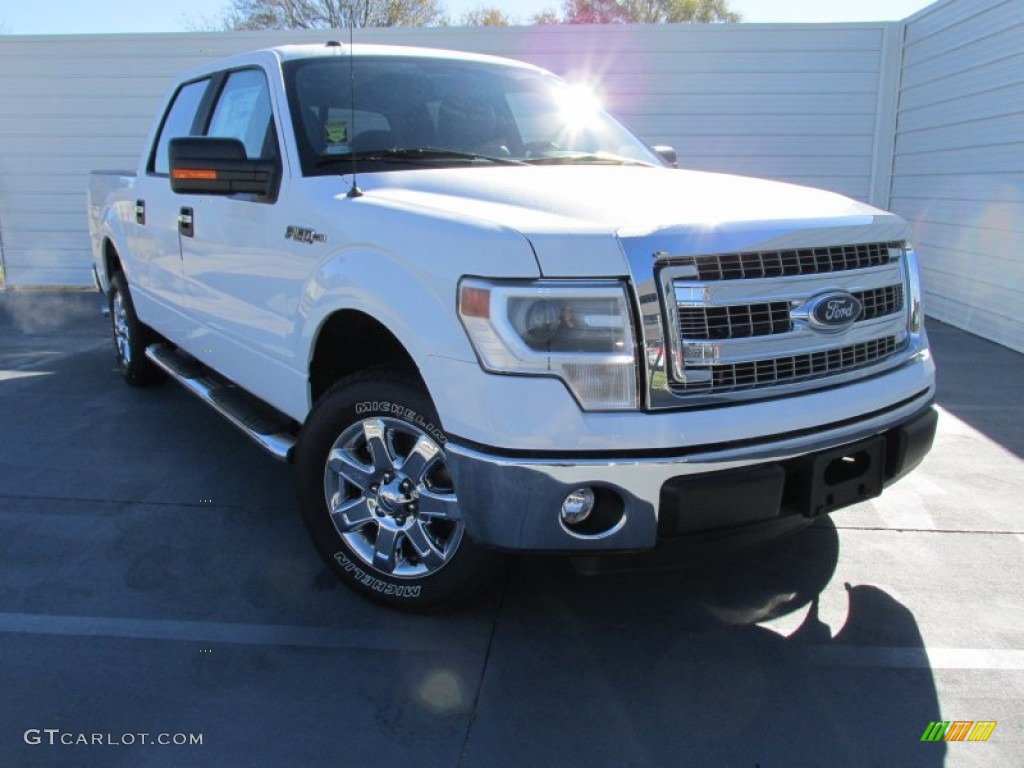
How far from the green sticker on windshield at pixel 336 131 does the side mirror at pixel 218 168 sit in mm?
259

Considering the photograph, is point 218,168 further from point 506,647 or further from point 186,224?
point 506,647

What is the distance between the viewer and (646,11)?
3647 cm

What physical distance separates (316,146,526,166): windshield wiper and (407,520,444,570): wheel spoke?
144 centimetres

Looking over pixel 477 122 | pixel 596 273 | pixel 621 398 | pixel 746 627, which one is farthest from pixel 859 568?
pixel 477 122

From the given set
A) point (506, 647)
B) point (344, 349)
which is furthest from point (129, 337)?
point (506, 647)

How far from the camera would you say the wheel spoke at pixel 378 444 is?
9.48 ft

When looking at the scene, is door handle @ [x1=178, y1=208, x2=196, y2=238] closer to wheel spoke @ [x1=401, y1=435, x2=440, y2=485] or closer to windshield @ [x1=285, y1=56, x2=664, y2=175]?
windshield @ [x1=285, y1=56, x2=664, y2=175]

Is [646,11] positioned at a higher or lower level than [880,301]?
higher

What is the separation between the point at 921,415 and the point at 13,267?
12345 mm

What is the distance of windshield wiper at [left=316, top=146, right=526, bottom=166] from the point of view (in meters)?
3.36

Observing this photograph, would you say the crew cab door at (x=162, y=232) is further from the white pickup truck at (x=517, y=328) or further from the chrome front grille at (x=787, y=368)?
the chrome front grille at (x=787, y=368)

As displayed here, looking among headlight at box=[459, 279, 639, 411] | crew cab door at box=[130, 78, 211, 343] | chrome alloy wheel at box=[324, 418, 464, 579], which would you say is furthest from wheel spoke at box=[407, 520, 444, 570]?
crew cab door at box=[130, 78, 211, 343]

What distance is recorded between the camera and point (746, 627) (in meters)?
2.95

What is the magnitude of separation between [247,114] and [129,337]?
2.66m
